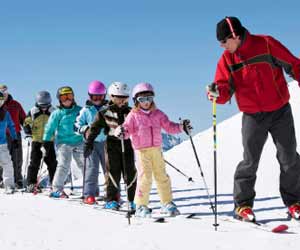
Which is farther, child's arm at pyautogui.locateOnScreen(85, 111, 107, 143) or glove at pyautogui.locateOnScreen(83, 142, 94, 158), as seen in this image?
glove at pyautogui.locateOnScreen(83, 142, 94, 158)

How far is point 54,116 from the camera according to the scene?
1055 cm

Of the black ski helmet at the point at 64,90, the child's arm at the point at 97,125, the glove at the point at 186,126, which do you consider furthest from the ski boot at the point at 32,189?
the glove at the point at 186,126

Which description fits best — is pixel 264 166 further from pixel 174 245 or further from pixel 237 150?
pixel 174 245

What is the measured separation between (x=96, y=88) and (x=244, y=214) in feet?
14.1

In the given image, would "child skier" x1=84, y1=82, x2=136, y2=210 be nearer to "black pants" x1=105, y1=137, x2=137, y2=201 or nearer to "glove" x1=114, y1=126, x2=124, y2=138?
"black pants" x1=105, y1=137, x2=137, y2=201

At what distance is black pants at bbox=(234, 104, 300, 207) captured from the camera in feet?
20.4

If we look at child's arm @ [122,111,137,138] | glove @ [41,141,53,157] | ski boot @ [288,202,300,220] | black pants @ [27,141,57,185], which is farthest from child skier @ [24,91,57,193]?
ski boot @ [288,202,300,220]

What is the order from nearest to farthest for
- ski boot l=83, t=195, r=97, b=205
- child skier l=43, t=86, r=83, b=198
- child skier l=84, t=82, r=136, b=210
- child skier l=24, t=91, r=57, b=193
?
child skier l=84, t=82, r=136, b=210, ski boot l=83, t=195, r=97, b=205, child skier l=43, t=86, r=83, b=198, child skier l=24, t=91, r=57, b=193

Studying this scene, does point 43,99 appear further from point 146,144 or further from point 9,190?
point 146,144

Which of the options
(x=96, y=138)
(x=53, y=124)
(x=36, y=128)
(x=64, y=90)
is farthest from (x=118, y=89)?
(x=36, y=128)

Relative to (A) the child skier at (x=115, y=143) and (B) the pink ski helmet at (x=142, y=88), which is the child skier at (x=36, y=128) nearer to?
(A) the child skier at (x=115, y=143)

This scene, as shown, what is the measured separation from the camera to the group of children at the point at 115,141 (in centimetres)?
736

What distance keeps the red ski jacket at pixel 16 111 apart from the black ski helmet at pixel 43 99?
4.58 feet

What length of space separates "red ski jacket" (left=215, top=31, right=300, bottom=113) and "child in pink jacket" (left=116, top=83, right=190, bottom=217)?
52.3 inches
